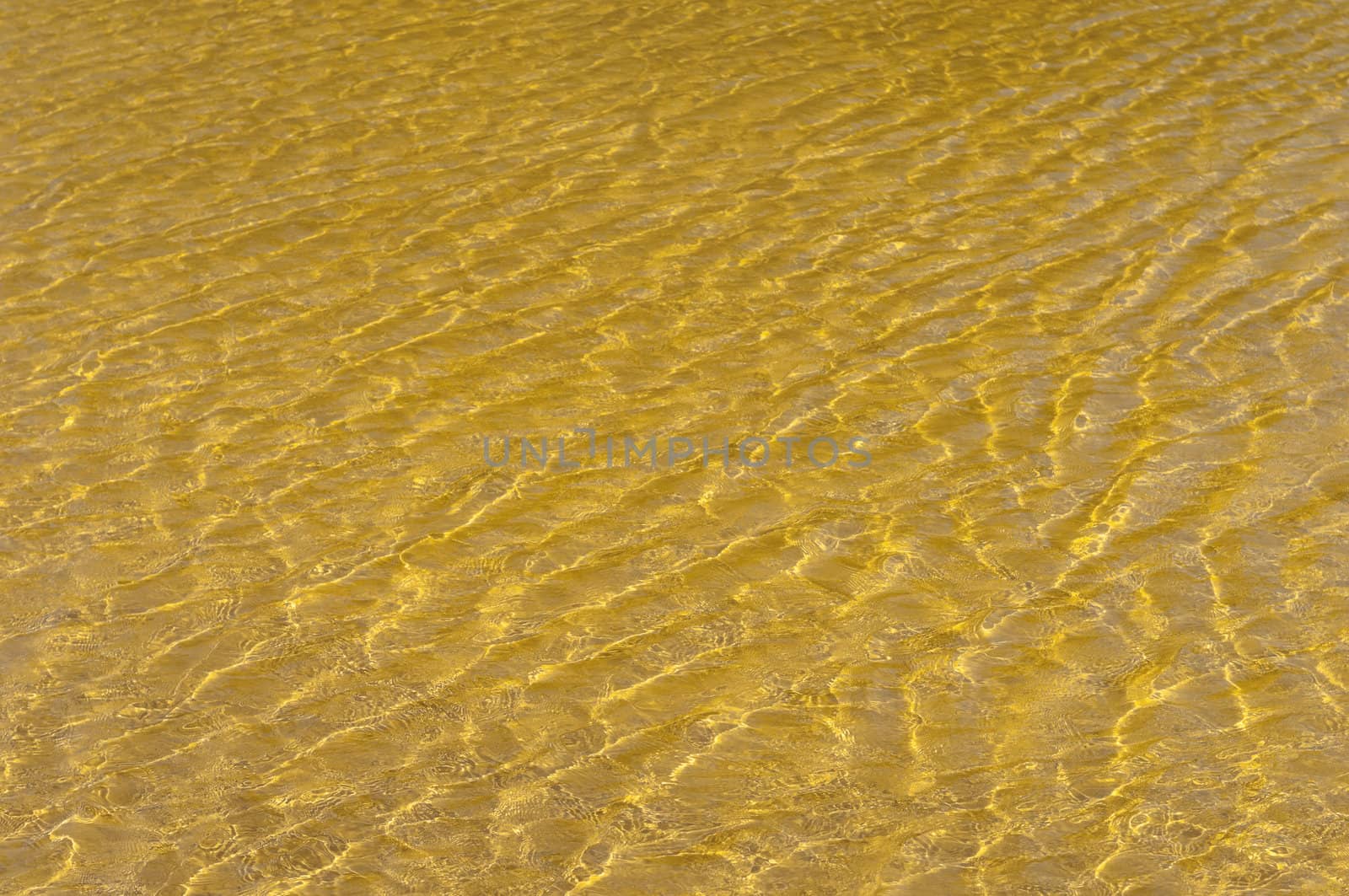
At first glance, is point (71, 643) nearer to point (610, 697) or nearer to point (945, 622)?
point (610, 697)

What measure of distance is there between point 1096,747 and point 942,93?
401 centimetres

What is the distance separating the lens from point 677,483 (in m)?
3.89

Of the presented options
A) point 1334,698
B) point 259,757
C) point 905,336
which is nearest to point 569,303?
point 905,336

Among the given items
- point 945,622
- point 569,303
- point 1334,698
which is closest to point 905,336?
point 569,303

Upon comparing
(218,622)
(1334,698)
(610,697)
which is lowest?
(1334,698)

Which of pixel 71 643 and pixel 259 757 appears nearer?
pixel 259 757

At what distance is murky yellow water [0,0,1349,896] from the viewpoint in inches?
112

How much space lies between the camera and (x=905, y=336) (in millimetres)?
4531

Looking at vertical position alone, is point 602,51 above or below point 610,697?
above

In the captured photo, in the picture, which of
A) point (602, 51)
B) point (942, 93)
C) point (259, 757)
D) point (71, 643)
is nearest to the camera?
point (259, 757)

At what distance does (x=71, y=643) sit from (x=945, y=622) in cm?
190

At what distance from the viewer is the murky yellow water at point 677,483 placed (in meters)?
2.85

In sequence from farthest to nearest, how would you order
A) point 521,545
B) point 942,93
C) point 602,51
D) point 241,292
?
point 602,51 < point 942,93 < point 241,292 < point 521,545

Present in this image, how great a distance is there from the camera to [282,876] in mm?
2705
